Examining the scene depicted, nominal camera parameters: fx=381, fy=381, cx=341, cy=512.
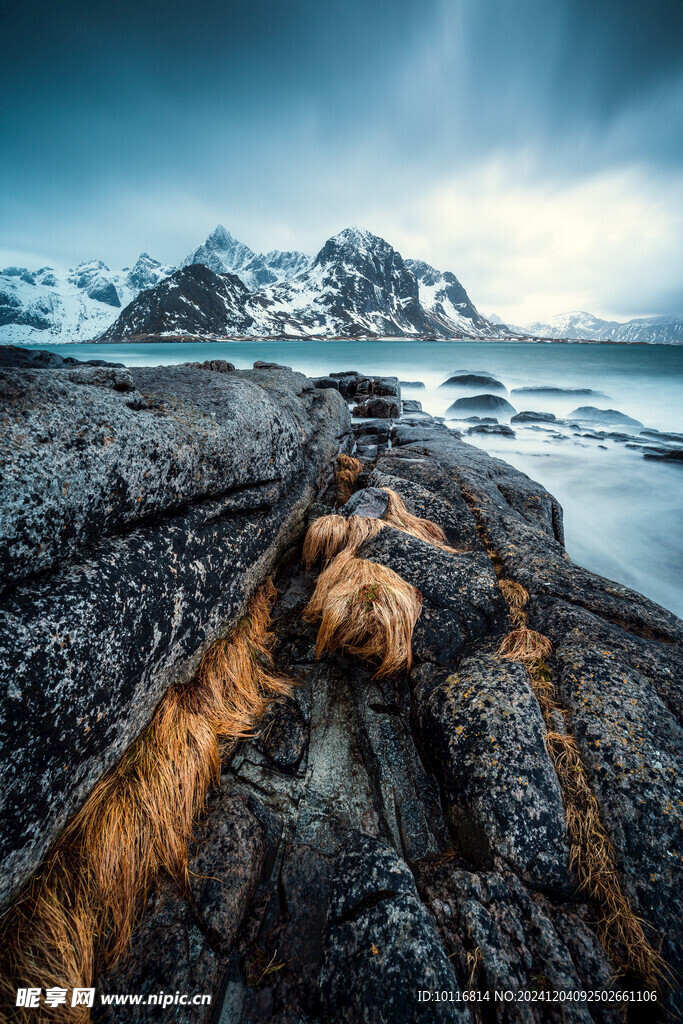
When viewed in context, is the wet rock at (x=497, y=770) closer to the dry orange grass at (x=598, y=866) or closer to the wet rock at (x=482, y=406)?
the dry orange grass at (x=598, y=866)

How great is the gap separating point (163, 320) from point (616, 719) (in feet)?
550

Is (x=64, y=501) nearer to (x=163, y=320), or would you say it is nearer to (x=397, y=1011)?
(x=397, y=1011)

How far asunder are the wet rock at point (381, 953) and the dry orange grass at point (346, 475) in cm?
446

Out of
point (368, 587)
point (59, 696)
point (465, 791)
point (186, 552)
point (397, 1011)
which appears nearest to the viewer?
point (397, 1011)

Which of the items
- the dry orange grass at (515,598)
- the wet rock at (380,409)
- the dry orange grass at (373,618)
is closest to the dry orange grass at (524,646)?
the dry orange grass at (515,598)

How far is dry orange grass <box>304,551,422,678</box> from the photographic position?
314cm

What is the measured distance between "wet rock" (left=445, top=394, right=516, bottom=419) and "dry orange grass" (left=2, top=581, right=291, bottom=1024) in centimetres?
2217

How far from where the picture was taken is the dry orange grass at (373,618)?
3.14 meters

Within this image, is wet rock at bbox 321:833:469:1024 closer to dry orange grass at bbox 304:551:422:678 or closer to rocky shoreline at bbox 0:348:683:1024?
rocky shoreline at bbox 0:348:683:1024

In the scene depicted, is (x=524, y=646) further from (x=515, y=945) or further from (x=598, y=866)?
(x=515, y=945)

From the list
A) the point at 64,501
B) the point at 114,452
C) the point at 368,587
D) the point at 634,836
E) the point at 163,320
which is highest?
the point at 163,320

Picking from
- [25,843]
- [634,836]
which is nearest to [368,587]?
[634,836]

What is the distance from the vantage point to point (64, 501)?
2457mm

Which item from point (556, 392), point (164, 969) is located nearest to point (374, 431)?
point (164, 969)
